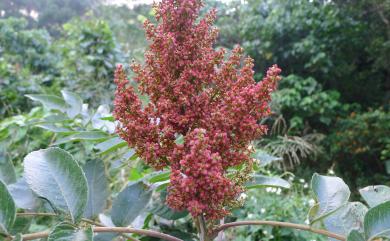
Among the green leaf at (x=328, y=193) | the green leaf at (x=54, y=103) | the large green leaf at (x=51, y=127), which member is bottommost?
the green leaf at (x=328, y=193)

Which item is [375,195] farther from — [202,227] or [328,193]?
[202,227]

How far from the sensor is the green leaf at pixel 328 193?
71cm

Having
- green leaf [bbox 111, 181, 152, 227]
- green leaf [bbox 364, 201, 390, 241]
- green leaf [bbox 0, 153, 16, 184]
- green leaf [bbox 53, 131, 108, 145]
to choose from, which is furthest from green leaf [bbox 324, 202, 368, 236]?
green leaf [bbox 0, 153, 16, 184]

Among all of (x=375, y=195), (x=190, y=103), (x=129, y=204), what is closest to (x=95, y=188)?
(x=129, y=204)

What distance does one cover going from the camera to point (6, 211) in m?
0.64

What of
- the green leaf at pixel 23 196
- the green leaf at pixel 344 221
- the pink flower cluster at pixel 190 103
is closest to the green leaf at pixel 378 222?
the green leaf at pixel 344 221

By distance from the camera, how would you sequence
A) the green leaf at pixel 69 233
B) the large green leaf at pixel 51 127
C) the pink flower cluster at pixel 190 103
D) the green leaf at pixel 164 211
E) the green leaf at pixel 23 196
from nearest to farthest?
1. the green leaf at pixel 69 233
2. the pink flower cluster at pixel 190 103
3. the green leaf at pixel 23 196
4. the green leaf at pixel 164 211
5. the large green leaf at pixel 51 127

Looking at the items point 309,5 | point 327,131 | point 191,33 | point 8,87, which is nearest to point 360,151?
point 327,131

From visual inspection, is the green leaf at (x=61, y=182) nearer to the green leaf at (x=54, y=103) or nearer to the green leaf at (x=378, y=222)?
the green leaf at (x=378, y=222)

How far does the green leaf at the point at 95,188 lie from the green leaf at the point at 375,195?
0.53 m

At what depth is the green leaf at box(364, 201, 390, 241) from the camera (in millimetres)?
611

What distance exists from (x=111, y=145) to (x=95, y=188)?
112mm

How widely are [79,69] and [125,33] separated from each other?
3419 mm

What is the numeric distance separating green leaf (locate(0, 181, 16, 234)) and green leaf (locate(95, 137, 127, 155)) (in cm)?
30
